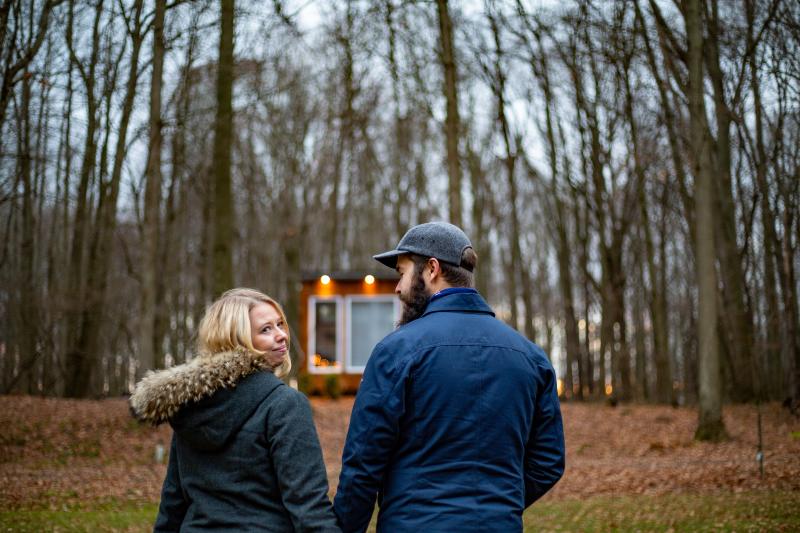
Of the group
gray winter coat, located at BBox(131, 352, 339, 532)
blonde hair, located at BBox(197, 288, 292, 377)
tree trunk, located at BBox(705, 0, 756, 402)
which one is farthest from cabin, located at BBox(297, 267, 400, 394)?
gray winter coat, located at BBox(131, 352, 339, 532)

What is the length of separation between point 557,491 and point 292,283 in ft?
59.7

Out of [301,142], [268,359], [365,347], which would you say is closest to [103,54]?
[365,347]

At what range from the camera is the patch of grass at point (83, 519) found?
7793mm

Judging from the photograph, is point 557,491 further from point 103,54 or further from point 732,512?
point 103,54

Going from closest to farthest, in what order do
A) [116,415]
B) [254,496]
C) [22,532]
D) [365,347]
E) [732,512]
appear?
[254,496], [22,532], [732,512], [116,415], [365,347]

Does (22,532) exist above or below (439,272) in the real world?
below

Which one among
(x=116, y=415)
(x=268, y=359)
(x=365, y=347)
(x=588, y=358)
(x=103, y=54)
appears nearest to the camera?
(x=268, y=359)

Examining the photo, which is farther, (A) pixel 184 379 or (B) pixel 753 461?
(B) pixel 753 461

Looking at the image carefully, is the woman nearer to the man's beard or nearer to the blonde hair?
the blonde hair

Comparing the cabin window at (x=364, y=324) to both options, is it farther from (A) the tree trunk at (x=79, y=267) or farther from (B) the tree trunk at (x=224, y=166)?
(B) the tree trunk at (x=224, y=166)

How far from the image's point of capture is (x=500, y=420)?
2.79 metres

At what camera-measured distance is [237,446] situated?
2775mm

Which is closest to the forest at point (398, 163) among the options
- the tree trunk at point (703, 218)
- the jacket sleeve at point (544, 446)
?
the tree trunk at point (703, 218)

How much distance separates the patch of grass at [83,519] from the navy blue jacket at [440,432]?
6001 mm
